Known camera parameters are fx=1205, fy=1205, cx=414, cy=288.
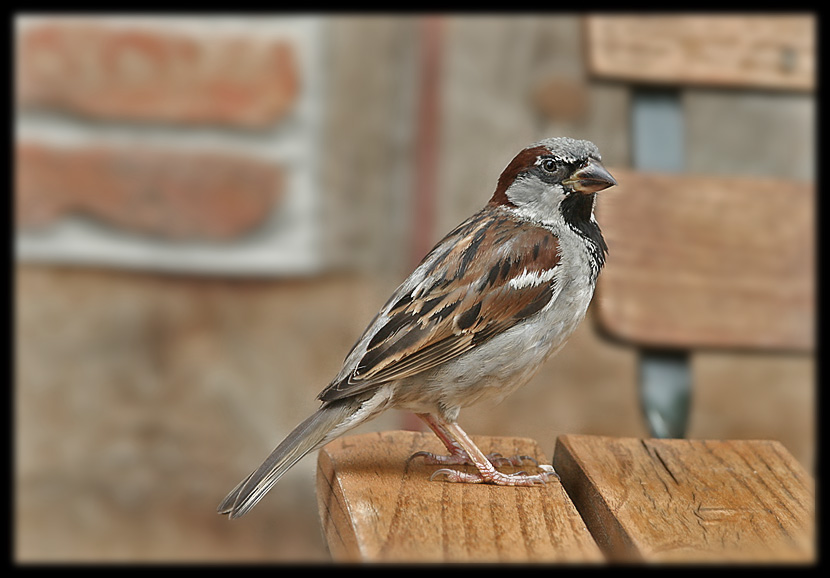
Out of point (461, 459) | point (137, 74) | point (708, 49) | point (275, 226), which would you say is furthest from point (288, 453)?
point (137, 74)

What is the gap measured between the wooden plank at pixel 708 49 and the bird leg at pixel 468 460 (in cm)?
138

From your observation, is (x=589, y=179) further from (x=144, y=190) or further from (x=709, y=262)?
(x=144, y=190)

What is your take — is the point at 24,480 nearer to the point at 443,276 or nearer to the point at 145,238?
the point at 145,238

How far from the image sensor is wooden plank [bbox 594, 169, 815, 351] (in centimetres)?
342

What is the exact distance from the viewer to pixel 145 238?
13.4 feet

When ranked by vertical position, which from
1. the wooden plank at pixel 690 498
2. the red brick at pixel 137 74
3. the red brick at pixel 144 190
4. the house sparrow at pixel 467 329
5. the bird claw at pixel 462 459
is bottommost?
the bird claw at pixel 462 459

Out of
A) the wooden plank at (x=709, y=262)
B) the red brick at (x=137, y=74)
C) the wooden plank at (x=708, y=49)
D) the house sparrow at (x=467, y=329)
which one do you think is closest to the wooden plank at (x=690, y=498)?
the house sparrow at (x=467, y=329)

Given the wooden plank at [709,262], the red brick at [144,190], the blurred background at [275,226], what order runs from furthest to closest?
the red brick at [144,190] < the blurred background at [275,226] < the wooden plank at [709,262]

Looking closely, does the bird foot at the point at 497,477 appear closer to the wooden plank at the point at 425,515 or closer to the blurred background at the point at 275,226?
the wooden plank at the point at 425,515

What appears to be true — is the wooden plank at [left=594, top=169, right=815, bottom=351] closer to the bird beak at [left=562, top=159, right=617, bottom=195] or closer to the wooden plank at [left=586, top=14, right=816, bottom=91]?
the wooden plank at [left=586, top=14, right=816, bottom=91]

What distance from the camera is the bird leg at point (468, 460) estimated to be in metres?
2.21

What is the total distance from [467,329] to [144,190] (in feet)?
6.65

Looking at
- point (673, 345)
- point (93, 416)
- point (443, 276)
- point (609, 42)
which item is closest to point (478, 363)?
point (443, 276)

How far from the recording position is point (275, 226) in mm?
4000
